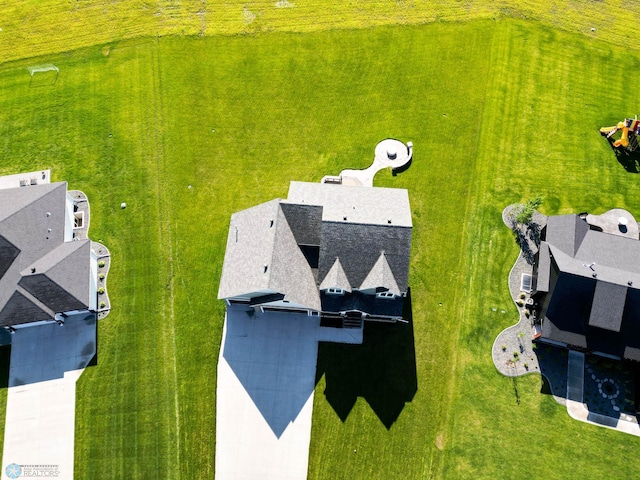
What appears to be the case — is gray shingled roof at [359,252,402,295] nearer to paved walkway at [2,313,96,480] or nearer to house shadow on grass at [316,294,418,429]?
house shadow on grass at [316,294,418,429]

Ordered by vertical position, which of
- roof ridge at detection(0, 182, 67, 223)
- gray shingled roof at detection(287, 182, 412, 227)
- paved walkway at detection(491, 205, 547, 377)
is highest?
gray shingled roof at detection(287, 182, 412, 227)

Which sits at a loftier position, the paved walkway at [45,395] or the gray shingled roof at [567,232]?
the gray shingled roof at [567,232]

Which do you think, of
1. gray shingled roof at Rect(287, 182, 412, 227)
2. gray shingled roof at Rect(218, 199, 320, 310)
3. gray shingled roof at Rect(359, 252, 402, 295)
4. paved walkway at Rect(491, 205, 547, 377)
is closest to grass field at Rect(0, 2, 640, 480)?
paved walkway at Rect(491, 205, 547, 377)

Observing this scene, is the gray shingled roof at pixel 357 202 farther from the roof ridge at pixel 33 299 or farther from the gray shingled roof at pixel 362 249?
the roof ridge at pixel 33 299

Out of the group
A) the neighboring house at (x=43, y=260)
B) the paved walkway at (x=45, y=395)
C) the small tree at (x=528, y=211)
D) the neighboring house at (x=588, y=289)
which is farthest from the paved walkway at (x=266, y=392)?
the small tree at (x=528, y=211)

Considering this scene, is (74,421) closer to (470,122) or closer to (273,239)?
(273,239)

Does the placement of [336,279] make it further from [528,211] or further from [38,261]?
[38,261]

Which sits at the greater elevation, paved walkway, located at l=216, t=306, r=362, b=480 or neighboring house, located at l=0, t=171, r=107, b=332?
neighboring house, located at l=0, t=171, r=107, b=332
